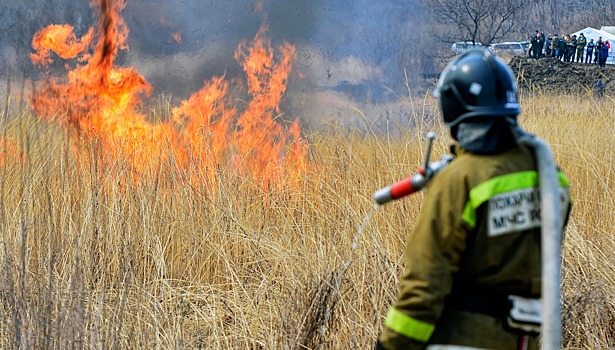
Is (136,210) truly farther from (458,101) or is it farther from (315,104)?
(315,104)

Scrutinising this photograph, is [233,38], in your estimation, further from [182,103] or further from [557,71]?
[557,71]

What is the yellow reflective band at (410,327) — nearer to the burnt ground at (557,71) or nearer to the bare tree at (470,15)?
the bare tree at (470,15)

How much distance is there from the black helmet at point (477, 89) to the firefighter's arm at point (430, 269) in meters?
0.21

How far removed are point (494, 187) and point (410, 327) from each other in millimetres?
409

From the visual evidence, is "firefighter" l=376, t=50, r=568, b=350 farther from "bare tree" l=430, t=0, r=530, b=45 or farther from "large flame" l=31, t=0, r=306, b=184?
"bare tree" l=430, t=0, r=530, b=45

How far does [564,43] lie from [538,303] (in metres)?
30.2

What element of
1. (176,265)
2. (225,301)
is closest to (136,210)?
(176,265)

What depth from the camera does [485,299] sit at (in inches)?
73.5

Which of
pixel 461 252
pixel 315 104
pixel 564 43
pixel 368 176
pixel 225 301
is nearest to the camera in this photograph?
pixel 461 252

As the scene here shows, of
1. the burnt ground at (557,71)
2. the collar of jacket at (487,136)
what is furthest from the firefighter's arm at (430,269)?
the burnt ground at (557,71)

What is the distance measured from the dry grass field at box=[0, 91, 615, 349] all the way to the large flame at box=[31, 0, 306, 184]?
48 cm

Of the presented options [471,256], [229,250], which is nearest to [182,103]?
[229,250]

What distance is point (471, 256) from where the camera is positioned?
1.84 metres

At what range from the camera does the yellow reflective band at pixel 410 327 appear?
1.80 metres
